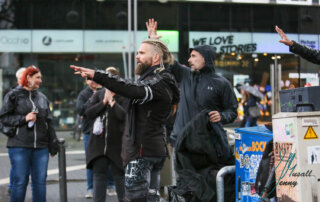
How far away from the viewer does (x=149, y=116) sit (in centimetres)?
388

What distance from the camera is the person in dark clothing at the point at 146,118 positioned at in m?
3.76

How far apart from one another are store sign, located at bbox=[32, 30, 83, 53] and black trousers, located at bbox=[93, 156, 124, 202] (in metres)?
14.7

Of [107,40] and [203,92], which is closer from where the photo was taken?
[203,92]

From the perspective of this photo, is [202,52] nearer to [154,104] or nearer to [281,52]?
[154,104]

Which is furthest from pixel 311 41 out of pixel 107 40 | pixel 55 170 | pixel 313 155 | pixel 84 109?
pixel 313 155

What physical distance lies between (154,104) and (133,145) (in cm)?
40

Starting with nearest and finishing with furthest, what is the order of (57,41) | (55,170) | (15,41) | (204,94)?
(204,94) → (55,170) → (15,41) → (57,41)

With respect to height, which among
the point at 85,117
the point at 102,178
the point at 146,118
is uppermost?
the point at 146,118

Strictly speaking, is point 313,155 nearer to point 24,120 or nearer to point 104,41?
point 24,120

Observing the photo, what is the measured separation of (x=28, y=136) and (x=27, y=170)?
1.36 feet

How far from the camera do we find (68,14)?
1969 centimetres

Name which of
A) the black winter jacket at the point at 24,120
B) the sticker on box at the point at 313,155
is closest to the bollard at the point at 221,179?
the sticker on box at the point at 313,155

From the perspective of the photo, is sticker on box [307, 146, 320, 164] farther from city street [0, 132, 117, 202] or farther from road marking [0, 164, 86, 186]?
road marking [0, 164, 86, 186]

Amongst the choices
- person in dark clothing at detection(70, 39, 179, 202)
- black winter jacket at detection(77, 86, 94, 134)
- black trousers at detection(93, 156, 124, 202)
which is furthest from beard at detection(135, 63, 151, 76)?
black winter jacket at detection(77, 86, 94, 134)
